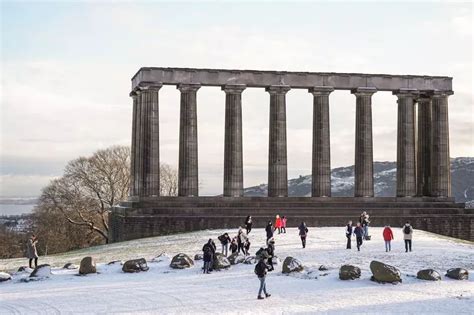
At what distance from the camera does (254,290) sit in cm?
3012

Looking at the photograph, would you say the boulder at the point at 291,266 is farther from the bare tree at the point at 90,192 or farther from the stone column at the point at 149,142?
the bare tree at the point at 90,192

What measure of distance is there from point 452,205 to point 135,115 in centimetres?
3376

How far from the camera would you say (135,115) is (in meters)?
69.4

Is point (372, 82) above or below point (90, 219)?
above

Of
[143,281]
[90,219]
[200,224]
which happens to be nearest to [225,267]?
[143,281]

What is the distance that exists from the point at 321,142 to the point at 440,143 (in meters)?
13.1

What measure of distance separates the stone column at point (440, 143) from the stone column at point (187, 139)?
2504 centimetres

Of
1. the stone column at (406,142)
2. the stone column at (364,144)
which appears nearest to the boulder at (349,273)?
the stone column at (364,144)

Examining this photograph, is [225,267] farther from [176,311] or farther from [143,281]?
[176,311]

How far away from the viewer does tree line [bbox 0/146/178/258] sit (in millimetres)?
88750

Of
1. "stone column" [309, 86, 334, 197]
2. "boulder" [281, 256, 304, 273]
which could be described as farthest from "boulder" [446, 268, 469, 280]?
"stone column" [309, 86, 334, 197]

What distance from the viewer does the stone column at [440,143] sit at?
228ft

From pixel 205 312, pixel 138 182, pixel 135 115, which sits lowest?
pixel 205 312

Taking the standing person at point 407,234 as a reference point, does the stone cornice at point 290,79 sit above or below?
above
